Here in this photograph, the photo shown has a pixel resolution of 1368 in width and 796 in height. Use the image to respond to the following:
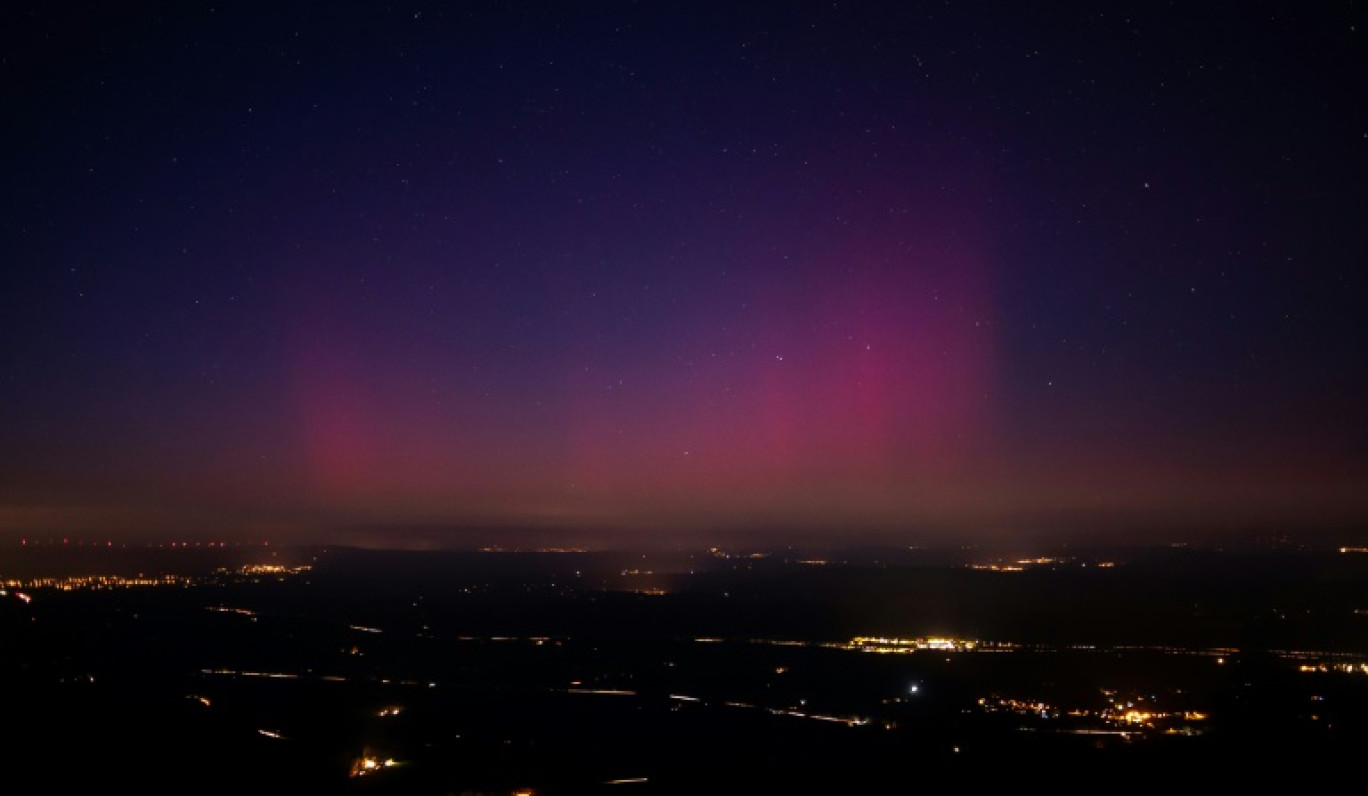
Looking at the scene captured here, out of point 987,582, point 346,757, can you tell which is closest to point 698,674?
point 346,757

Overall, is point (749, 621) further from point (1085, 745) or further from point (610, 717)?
point (1085, 745)

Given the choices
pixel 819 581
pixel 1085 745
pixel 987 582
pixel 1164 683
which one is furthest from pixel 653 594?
pixel 1085 745

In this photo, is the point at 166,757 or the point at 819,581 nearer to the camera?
the point at 166,757

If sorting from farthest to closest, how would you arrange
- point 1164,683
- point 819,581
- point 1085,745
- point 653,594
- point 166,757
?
point 819,581
point 653,594
point 1164,683
point 1085,745
point 166,757

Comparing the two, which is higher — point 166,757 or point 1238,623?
point 166,757

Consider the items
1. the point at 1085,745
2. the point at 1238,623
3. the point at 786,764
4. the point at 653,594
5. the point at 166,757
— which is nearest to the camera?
the point at 166,757

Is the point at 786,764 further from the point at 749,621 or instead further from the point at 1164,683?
the point at 749,621
